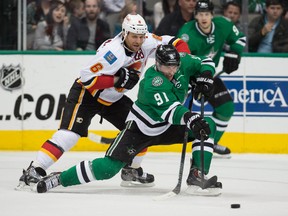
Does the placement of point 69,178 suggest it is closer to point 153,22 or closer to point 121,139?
point 121,139

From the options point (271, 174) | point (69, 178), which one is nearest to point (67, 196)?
point (69, 178)

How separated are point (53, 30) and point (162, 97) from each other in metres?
3.27

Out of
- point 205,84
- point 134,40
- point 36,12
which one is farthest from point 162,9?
point 205,84

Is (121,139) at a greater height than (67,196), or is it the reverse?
(121,139)

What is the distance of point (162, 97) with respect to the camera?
5.51m

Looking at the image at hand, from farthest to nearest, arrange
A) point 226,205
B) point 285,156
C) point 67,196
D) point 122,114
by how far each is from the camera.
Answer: point 285,156
point 122,114
point 67,196
point 226,205

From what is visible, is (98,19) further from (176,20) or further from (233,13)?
(233,13)

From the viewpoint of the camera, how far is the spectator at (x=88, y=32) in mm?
8531

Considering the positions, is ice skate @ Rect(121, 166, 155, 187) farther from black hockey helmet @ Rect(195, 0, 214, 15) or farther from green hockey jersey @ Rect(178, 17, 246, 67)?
A: black hockey helmet @ Rect(195, 0, 214, 15)

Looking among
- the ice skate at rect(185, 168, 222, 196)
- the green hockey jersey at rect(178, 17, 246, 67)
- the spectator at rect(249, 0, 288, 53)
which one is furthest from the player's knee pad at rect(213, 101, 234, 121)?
the ice skate at rect(185, 168, 222, 196)

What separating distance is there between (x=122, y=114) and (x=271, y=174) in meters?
1.39

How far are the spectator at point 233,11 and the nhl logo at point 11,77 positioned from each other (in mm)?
1940

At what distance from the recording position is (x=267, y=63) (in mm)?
8367

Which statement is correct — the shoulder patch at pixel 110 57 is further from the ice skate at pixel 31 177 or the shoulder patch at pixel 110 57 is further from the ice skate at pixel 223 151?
the ice skate at pixel 223 151
